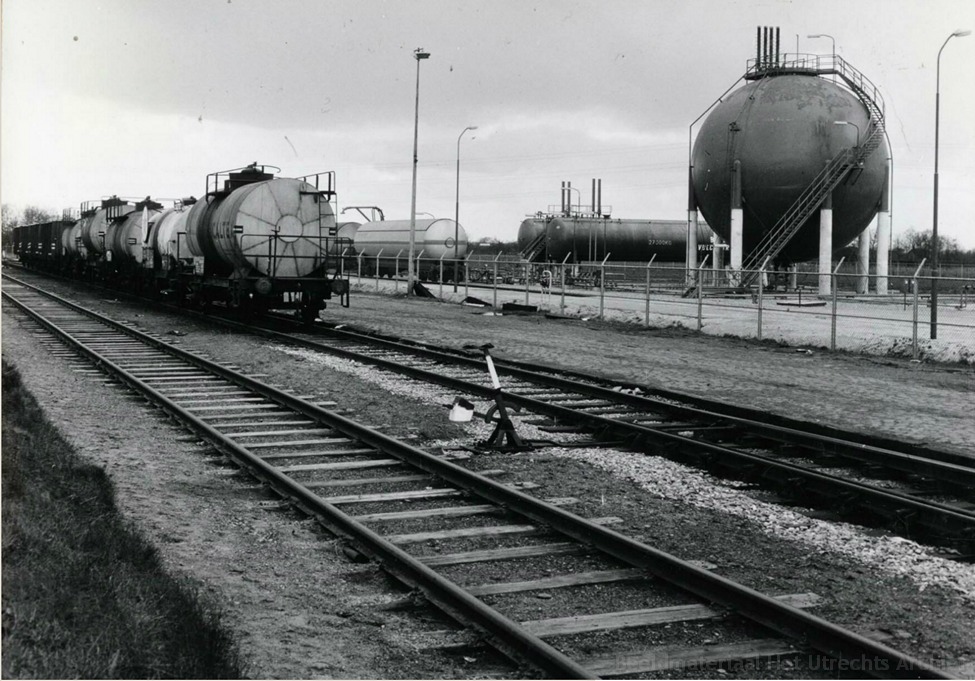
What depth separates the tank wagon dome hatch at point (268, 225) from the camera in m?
21.1

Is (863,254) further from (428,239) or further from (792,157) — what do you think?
(428,239)

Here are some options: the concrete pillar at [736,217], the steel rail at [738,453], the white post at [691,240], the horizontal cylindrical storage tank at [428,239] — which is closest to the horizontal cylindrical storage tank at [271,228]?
the steel rail at [738,453]

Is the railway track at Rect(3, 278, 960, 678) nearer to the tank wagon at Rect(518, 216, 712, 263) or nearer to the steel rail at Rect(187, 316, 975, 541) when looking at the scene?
the steel rail at Rect(187, 316, 975, 541)

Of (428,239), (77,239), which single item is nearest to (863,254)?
(428,239)

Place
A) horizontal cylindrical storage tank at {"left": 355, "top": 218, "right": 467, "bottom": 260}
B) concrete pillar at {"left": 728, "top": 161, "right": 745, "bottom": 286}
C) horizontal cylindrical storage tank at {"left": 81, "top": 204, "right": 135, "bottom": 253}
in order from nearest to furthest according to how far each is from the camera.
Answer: horizontal cylindrical storage tank at {"left": 81, "top": 204, "right": 135, "bottom": 253}
concrete pillar at {"left": 728, "top": 161, "right": 745, "bottom": 286}
horizontal cylindrical storage tank at {"left": 355, "top": 218, "right": 467, "bottom": 260}

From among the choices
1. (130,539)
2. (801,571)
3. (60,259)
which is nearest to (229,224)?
(130,539)

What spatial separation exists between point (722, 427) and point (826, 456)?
1.50 meters

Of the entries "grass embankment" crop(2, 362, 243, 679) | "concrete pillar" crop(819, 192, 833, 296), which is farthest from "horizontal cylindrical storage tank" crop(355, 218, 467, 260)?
"grass embankment" crop(2, 362, 243, 679)

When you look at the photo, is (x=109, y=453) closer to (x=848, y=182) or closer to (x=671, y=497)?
(x=671, y=497)

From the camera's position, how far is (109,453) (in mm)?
9164

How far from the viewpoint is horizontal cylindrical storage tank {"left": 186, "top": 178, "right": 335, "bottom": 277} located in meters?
21.1

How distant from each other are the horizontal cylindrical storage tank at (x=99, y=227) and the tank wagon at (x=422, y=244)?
13.2 meters

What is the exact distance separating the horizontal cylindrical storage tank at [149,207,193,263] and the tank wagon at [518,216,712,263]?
106 feet

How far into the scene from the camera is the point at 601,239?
2356 inches
